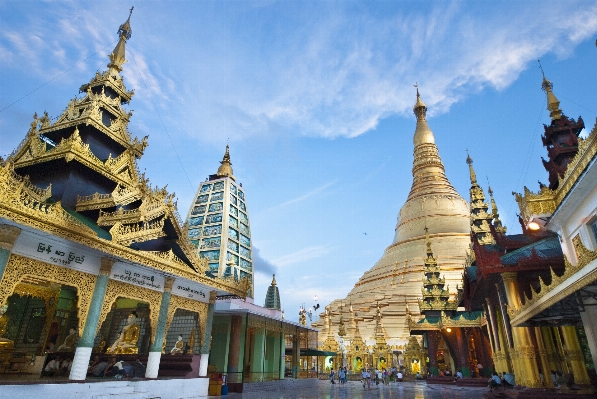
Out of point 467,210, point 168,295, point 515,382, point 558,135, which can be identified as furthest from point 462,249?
point 168,295

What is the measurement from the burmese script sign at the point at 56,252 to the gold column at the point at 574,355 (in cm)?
1453

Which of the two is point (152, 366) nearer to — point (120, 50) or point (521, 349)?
point (521, 349)

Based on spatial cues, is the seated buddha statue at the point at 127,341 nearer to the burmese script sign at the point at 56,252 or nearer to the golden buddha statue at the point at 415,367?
the burmese script sign at the point at 56,252

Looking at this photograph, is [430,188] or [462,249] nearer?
[462,249]

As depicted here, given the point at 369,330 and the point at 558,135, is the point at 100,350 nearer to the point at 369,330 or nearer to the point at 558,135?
the point at 558,135

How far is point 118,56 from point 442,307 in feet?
80.0

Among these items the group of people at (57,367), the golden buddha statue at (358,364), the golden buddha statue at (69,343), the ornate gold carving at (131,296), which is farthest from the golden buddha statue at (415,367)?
the group of people at (57,367)

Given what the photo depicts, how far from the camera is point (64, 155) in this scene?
11.3 metres

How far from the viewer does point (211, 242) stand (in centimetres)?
2916

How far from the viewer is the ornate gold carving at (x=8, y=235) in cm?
767

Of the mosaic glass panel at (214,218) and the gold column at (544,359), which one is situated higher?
the mosaic glass panel at (214,218)

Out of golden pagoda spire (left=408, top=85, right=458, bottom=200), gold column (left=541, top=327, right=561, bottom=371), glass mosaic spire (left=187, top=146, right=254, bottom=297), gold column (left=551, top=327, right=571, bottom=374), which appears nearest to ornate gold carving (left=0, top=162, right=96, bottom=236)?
gold column (left=541, top=327, right=561, bottom=371)

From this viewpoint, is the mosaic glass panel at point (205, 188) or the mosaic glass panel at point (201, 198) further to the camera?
the mosaic glass panel at point (205, 188)

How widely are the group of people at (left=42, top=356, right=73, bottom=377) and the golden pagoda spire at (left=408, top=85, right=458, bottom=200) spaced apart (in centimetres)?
4475
